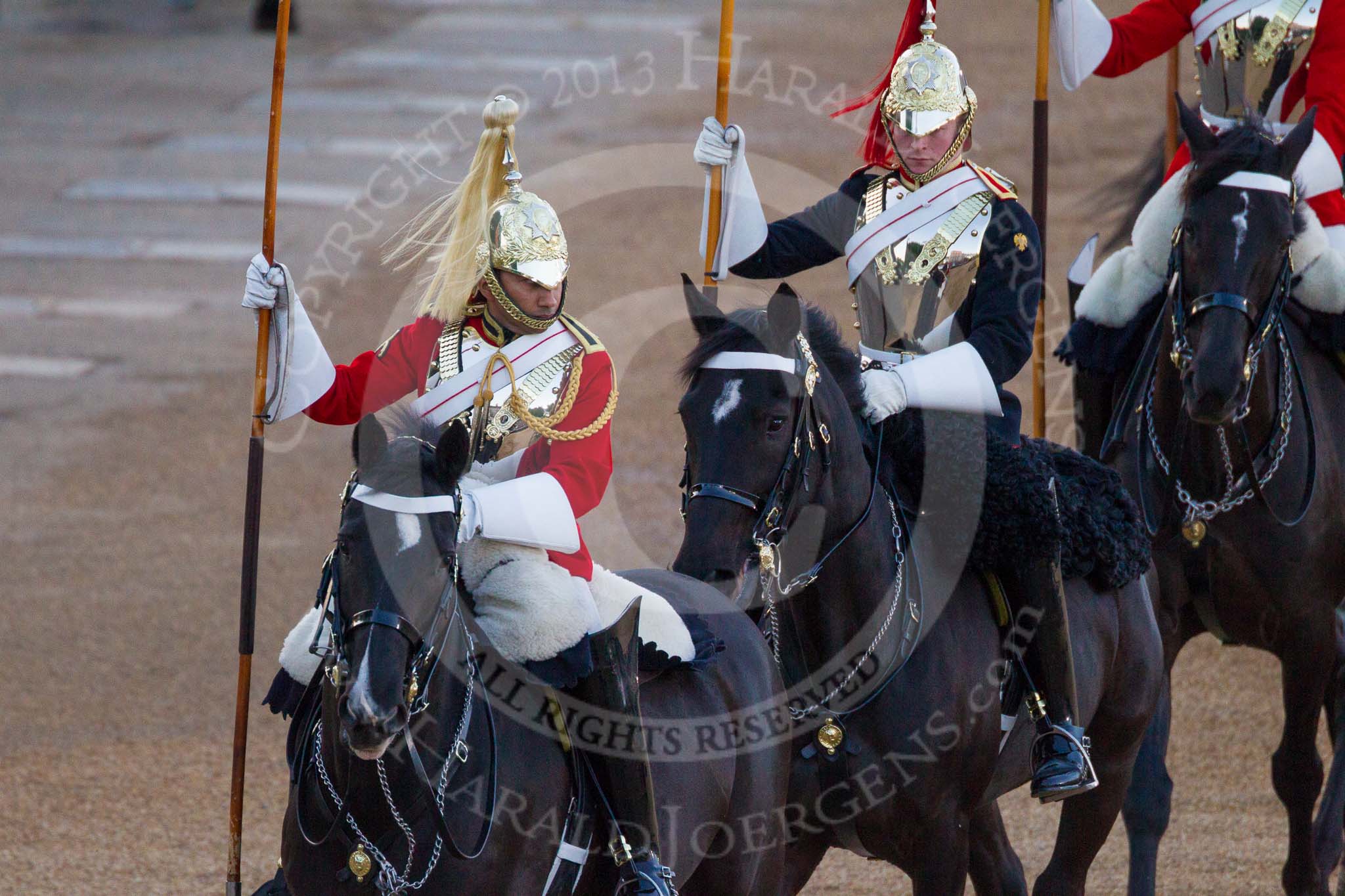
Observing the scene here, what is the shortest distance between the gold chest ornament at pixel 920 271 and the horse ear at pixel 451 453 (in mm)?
1800

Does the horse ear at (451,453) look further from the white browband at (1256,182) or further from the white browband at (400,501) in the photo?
the white browband at (1256,182)

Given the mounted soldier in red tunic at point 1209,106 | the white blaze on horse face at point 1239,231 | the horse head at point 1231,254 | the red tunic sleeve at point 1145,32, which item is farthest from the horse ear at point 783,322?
the red tunic sleeve at point 1145,32

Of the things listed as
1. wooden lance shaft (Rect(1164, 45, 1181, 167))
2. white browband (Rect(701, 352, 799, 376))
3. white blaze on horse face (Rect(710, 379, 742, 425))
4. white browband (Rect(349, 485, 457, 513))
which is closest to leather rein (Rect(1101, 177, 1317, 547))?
wooden lance shaft (Rect(1164, 45, 1181, 167))

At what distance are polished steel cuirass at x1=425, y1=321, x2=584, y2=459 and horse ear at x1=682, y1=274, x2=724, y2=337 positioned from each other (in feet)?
1.06

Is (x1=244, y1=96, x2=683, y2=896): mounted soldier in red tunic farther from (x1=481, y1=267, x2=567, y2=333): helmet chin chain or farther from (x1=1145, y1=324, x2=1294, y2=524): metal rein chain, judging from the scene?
(x1=1145, y1=324, x2=1294, y2=524): metal rein chain

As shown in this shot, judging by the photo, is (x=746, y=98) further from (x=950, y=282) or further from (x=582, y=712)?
(x=582, y=712)

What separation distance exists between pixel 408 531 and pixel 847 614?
1508mm

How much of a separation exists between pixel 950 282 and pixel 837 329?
0.64 metres

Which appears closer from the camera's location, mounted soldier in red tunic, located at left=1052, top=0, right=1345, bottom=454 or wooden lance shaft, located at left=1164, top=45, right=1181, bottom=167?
mounted soldier in red tunic, located at left=1052, top=0, right=1345, bottom=454

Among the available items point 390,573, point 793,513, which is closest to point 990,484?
point 793,513

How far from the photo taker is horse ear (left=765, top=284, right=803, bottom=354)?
162 inches

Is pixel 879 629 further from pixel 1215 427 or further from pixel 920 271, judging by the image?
pixel 1215 427

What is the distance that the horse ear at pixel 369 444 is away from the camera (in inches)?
137

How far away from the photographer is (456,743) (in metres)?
3.72
